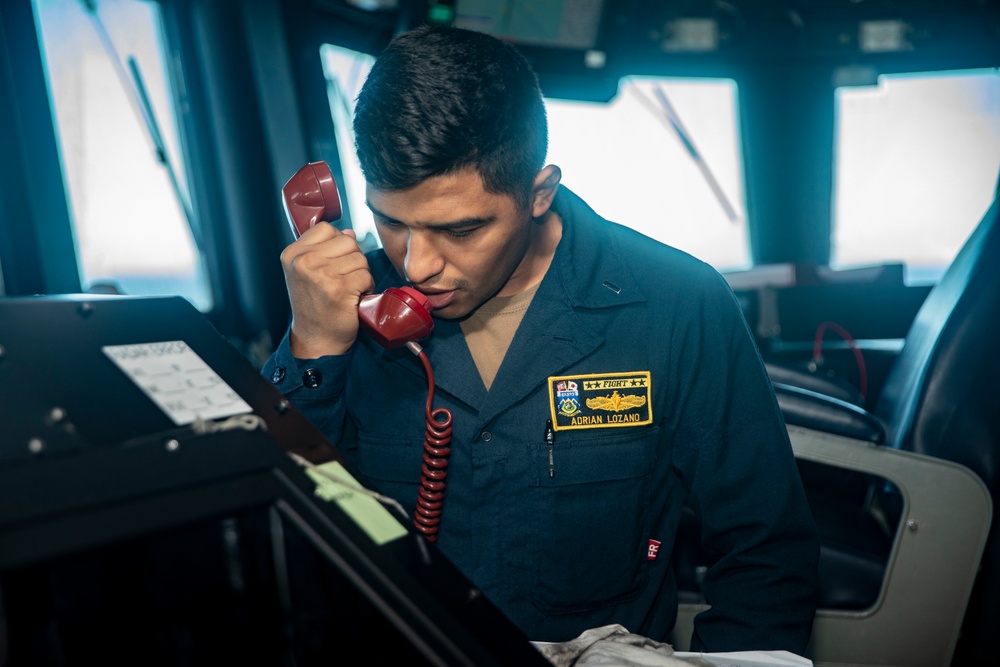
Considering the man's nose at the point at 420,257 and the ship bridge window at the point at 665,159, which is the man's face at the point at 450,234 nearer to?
the man's nose at the point at 420,257

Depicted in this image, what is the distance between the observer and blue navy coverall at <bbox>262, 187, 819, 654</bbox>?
1.09m

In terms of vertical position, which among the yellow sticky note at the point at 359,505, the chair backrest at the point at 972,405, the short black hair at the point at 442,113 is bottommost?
the chair backrest at the point at 972,405

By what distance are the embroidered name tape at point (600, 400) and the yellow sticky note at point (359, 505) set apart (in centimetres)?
57

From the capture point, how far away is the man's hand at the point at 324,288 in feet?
3.43

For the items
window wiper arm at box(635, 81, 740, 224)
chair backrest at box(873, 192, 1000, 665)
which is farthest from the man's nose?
window wiper arm at box(635, 81, 740, 224)

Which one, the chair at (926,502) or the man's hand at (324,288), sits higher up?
the man's hand at (324,288)

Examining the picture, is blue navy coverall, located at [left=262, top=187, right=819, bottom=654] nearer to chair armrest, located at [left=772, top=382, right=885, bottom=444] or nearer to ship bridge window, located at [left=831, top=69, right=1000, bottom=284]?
chair armrest, located at [left=772, top=382, right=885, bottom=444]

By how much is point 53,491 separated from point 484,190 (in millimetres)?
747

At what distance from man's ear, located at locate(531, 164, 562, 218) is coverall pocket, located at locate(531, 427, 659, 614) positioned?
352 millimetres

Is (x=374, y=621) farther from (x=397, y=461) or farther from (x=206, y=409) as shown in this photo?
(x=397, y=461)

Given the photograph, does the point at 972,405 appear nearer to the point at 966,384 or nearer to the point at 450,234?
the point at 966,384

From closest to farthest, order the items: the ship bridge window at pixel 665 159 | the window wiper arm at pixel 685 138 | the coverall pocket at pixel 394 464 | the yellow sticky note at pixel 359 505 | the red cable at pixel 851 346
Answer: the yellow sticky note at pixel 359 505, the coverall pocket at pixel 394 464, the red cable at pixel 851 346, the ship bridge window at pixel 665 159, the window wiper arm at pixel 685 138

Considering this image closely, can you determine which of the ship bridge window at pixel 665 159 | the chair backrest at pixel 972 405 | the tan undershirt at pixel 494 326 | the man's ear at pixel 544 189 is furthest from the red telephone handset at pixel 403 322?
the ship bridge window at pixel 665 159

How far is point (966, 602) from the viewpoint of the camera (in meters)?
A: 1.41
